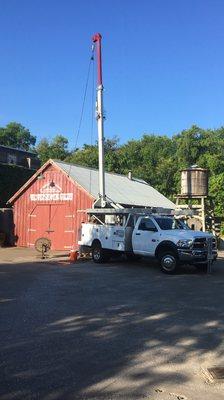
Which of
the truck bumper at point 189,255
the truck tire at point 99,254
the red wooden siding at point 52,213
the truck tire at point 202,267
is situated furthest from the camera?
the red wooden siding at point 52,213

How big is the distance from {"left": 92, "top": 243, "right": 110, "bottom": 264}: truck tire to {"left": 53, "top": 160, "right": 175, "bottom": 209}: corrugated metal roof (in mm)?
6882

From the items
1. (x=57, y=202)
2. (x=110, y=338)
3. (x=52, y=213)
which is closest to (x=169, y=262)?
(x=110, y=338)

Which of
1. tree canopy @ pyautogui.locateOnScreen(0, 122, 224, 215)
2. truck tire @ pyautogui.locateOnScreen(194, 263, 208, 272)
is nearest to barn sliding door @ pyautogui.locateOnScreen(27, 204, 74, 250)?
truck tire @ pyautogui.locateOnScreen(194, 263, 208, 272)

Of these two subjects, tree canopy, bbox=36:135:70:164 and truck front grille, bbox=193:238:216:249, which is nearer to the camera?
truck front grille, bbox=193:238:216:249

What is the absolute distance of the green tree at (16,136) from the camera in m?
105

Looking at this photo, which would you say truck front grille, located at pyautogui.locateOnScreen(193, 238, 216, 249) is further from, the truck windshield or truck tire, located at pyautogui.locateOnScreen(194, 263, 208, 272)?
the truck windshield

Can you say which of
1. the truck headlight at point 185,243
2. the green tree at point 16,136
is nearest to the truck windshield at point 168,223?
the truck headlight at point 185,243

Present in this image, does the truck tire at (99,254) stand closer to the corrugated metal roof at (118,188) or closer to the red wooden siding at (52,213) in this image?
the red wooden siding at (52,213)

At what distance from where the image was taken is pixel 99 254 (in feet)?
72.0

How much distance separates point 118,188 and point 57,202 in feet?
16.3

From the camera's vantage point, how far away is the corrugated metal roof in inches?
1194

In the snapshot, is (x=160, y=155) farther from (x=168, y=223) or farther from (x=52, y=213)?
(x=168, y=223)

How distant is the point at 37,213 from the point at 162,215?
470 inches

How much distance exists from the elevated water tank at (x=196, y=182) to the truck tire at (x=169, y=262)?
11998 millimetres
